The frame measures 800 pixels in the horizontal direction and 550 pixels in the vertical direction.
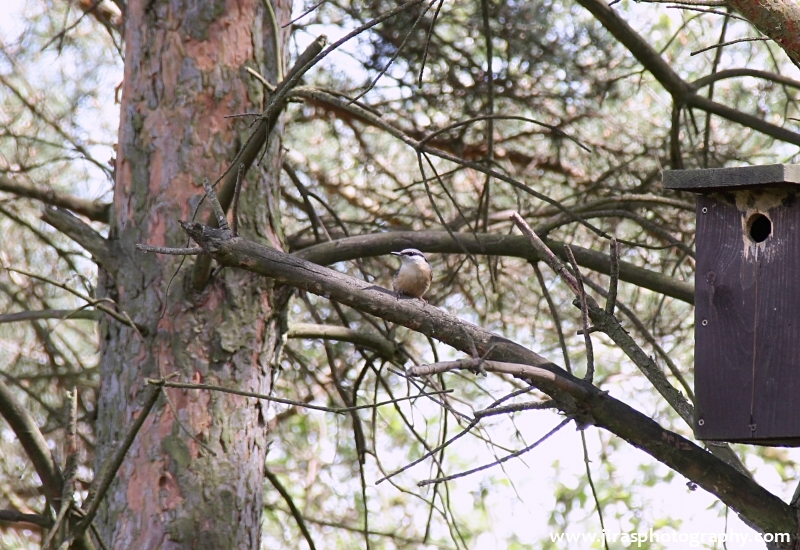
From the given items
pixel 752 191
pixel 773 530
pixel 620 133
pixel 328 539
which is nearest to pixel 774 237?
pixel 752 191

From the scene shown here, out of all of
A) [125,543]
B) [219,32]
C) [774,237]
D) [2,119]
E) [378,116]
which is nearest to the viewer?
[774,237]

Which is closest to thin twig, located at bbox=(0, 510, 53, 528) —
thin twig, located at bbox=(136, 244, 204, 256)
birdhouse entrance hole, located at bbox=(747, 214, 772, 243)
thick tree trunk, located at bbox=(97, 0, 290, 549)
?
thick tree trunk, located at bbox=(97, 0, 290, 549)

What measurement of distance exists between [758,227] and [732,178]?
197 millimetres

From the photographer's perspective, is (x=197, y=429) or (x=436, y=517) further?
(x=436, y=517)

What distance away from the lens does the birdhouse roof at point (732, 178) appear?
2.65 meters

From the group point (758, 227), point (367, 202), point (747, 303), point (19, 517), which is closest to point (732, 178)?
point (758, 227)

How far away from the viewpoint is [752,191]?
2.81 m

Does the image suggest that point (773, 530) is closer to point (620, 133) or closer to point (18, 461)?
point (620, 133)

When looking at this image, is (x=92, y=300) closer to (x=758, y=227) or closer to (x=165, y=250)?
(x=165, y=250)

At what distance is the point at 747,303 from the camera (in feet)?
8.95

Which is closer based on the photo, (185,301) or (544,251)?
(544,251)

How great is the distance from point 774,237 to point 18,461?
4.87 m

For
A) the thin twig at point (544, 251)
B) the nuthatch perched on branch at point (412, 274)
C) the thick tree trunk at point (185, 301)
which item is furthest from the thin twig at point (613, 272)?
the thick tree trunk at point (185, 301)

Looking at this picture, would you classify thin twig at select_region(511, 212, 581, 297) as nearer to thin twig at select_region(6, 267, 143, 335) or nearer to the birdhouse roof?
the birdhouse roof
